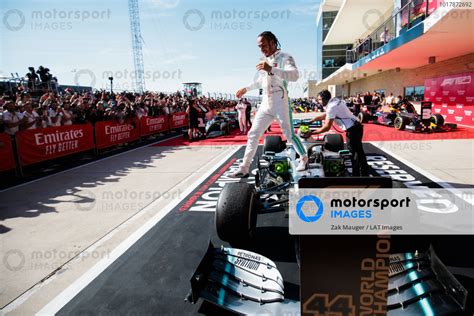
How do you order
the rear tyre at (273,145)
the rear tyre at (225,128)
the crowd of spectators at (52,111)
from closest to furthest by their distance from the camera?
the rear tyre at (273,145)
the crowd of spectators at (52,111)
the rear tyre at (225,128)

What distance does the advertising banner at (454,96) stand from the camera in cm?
1292

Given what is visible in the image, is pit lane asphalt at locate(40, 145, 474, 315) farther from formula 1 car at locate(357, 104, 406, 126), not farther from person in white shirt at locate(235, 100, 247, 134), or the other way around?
formula 1 car at locate(357, 104, 406, 126)

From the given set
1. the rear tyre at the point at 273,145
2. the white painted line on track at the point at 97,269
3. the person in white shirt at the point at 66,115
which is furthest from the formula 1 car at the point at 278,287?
the person in white shirt at the point at 66,115

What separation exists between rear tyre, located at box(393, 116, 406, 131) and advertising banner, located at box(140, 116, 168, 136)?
34.5ft

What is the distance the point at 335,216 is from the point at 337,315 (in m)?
0.50

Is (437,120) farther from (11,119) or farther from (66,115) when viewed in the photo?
(11,119)

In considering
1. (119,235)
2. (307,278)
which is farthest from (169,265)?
(307,278)

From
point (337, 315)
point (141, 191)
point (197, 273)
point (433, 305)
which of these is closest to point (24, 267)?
point (197, 273)

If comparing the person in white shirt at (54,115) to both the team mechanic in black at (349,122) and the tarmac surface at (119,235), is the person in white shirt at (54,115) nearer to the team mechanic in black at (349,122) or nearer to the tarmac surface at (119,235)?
the tarmac surface at (119,235)

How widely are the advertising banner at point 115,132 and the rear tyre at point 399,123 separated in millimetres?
10620

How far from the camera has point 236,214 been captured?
10.1 feet

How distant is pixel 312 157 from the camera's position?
4.52m

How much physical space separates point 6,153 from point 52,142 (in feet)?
4.47

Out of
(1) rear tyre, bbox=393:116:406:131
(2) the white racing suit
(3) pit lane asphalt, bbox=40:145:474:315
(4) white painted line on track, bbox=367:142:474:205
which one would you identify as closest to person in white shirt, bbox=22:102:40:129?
(3) pit lane asphalt, bbox=40:145:474:315
